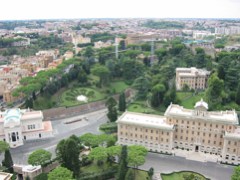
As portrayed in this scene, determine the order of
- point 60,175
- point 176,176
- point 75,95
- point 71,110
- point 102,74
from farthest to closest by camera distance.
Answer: point 102,74 < point 75,95 < point 71,110 < point 176,176 < point 60,175

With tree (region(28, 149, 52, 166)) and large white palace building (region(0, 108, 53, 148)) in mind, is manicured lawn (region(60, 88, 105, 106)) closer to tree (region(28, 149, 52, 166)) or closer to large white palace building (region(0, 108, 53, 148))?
large white palace building (region(0, 108, 53, 148))

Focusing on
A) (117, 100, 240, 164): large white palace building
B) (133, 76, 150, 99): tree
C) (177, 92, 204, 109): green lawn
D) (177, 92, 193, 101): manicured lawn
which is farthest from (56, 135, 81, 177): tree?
(177, 92, 193, 101): manicured lawn

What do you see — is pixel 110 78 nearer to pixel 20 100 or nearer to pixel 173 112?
pixel 20 100

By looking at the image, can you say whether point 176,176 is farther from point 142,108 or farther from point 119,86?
point 119,86

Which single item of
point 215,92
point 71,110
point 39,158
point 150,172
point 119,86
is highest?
point 215,92

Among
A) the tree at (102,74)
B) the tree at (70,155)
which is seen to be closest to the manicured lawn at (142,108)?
the tree at (102,74)

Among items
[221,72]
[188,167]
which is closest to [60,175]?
[188,167]
